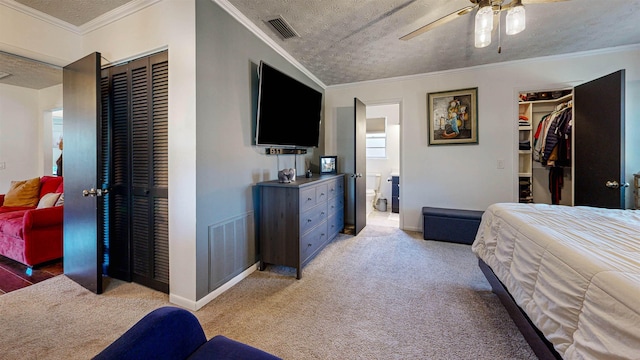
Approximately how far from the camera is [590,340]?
87 centimetres

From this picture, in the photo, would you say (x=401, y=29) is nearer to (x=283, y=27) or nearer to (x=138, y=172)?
(x=283, y=27)

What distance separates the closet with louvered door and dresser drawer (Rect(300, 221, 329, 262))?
1214mm

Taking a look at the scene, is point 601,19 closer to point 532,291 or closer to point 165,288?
point 532,291

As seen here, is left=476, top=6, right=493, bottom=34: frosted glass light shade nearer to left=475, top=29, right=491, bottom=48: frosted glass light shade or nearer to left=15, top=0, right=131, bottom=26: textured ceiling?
left=475, top=29, right=491, bottom=48: frosted glass light shade

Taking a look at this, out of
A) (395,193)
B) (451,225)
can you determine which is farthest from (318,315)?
(395,193)

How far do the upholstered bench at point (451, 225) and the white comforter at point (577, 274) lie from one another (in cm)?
159

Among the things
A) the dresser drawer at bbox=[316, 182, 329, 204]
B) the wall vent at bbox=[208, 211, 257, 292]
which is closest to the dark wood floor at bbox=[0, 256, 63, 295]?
the wall vent at bbox=[208, 211, 257, 292]

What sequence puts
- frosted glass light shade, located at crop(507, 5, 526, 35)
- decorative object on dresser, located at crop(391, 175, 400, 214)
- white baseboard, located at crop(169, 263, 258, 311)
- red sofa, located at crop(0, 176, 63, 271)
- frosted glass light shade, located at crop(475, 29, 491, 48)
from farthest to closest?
1. decorative object on dresser, located at crop(391, 175, 400, 214)
2. red sofa, located at crop(0, 176, 63, 271)
3. white baseboard, located at crop(169, 263, 258, 311)
4. frosted glass light shade, located at crop(475, 29, 491, 48)
5. frosted glass light shade, located at crop(507, 5, 526, 35)

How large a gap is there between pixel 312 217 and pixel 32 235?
295cm

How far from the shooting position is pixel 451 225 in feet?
11.4

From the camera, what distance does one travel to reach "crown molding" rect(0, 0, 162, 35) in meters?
2.06

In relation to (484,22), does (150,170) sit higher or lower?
lower

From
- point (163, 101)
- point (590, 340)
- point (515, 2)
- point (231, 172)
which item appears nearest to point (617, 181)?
point (515, 2)

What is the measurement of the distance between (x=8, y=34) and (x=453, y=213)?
5054 millimetres
